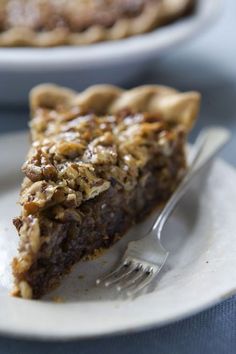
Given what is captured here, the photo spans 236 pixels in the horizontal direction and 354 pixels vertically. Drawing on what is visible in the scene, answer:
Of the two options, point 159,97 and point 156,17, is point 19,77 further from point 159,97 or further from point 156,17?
point 156,17

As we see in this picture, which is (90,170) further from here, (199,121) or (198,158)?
(199,121)

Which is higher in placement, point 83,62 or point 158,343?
point 83,62

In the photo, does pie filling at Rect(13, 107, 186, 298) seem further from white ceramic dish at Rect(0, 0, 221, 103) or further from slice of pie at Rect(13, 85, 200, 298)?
white ceramic dish at Rect(0, 0, 221, 103)

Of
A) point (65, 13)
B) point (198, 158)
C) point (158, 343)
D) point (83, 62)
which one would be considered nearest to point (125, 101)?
point (83, 62)

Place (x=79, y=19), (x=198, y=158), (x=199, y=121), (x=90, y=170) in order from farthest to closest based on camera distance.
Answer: (x=79, y=19), (x=199, y=121), (x=198, y=158), (x=90, y=170)

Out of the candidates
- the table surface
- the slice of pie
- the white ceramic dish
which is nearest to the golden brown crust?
the slice of pie

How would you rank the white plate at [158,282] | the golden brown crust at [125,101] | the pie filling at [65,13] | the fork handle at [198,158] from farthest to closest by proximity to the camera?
the pie filling at [65,13] → the golden brown crust at [125,101] → the fork handle at [198,158] → the white plate at [158,282]

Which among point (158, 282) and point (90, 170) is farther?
point (90, 170)

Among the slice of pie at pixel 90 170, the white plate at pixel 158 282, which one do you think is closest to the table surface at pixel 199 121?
the white plate at pixel 158 282

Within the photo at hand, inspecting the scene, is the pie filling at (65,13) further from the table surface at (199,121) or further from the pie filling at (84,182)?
the pie filling at (84,182)
